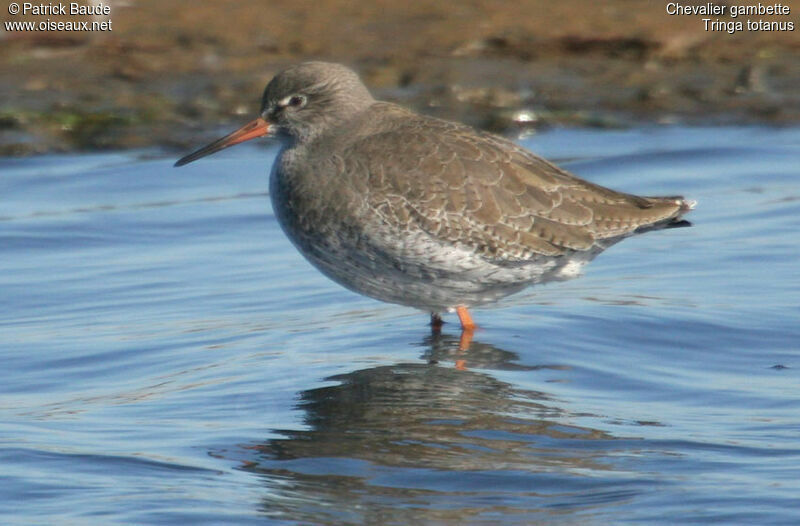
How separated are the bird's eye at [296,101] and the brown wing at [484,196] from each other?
694mm

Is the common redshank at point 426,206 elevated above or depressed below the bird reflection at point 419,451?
above

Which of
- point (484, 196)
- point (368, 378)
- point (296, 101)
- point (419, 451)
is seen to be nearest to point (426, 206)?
point (484, 196)

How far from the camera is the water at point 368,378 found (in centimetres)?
699

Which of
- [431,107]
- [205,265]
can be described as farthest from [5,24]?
[205,265]

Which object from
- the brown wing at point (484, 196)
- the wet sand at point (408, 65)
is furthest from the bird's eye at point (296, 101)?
the wet sand at point (408, 65)

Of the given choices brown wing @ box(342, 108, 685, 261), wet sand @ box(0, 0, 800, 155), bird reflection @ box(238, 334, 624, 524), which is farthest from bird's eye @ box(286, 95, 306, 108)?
wet sand @ box(0, 0, 800, 155)

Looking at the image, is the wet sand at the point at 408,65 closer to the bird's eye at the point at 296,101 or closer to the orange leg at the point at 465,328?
the bird's eye at the point at 296,101

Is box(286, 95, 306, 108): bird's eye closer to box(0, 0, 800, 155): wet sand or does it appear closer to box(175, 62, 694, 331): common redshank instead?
box(175, 62, 694, 331): common redshank

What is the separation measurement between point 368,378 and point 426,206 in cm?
117

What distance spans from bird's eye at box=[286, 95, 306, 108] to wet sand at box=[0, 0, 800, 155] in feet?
17.7

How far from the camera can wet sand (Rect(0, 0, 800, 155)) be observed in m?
15.4

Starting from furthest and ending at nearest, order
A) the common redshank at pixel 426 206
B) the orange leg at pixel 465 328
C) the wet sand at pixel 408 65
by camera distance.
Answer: the wet sand at pixel 408 65, the orange leg at pixel 465 328, the common redshank at pixel 426 206

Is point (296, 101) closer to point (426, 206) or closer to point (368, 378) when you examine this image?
point (426, 206)

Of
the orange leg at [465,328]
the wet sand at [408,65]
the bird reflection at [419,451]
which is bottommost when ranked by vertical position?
the bird reflection at [419,451]
